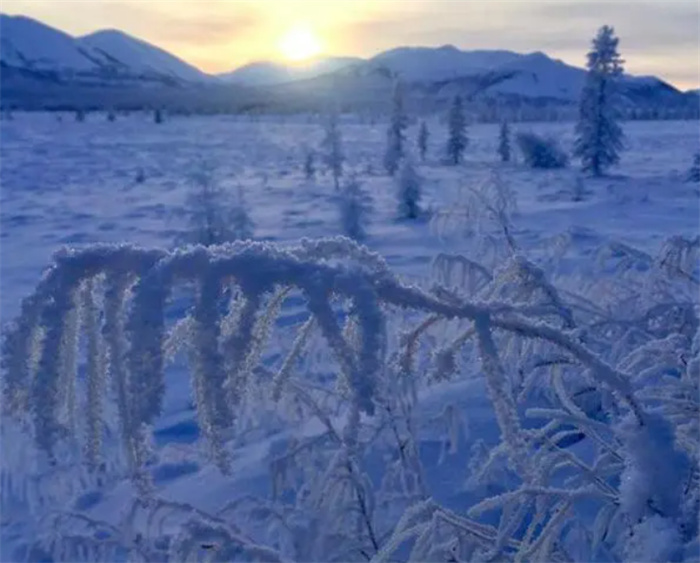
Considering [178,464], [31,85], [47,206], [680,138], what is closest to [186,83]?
[31,85]

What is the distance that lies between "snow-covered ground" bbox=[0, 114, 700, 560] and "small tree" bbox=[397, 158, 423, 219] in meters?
0.31

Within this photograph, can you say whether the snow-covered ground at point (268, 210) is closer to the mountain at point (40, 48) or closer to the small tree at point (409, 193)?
the small tree at point (409, 193)

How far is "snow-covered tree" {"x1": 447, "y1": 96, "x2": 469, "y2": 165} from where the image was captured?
82.4 ft

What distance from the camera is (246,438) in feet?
14.0

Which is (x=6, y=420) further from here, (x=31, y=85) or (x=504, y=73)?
(x=504, y=73)

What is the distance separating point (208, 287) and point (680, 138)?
120ft

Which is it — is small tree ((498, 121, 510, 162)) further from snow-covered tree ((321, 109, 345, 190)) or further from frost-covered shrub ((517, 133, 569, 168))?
snow-covered tree ((321, 109, 345, 190))

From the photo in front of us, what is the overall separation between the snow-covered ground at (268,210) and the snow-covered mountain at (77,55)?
318 ft

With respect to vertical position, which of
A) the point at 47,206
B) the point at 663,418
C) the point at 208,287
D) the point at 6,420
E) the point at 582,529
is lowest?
the point at 47,206

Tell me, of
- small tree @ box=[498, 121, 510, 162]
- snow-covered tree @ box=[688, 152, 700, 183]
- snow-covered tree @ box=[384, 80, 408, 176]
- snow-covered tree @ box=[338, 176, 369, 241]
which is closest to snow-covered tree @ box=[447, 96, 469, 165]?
small tree @ box=[498, 121, 510, 162]

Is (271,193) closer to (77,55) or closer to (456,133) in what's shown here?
(456,133)

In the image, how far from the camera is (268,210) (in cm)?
1532

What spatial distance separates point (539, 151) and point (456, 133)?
8.91 feet

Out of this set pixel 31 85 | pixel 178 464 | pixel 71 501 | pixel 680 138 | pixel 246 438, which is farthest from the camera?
pixel 31 85
